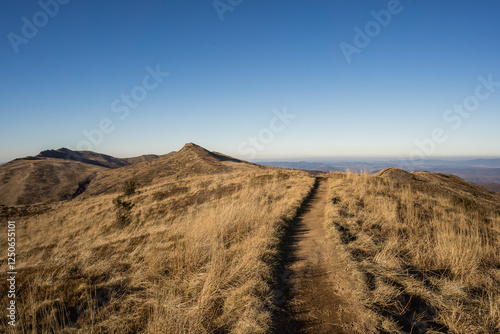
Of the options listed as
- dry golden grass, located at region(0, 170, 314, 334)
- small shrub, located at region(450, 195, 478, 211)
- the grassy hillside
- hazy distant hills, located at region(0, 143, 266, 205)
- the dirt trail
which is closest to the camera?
dry golden grass, located at region(0, 170, 314, 334)

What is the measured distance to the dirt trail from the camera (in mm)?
2795

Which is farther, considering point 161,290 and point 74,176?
point 74,176

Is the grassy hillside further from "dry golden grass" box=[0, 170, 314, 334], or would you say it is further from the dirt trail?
the dirt trail

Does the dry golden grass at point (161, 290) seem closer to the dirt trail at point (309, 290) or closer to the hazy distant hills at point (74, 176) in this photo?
the dirt trail at point (309, 290)

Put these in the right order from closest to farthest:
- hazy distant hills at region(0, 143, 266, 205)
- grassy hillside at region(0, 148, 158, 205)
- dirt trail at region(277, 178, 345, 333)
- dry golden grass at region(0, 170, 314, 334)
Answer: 1. dry golden grass at region(0, 170, 314, 334)
2. dirt trail at region(277, 178, 345, 333)
3. hazy distant hills at region(0, 143, 266, 205)
4. grassy hillside at region(0, 148, 158, 205)

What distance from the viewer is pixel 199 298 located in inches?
120

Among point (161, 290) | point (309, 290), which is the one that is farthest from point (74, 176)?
point (309, 290)

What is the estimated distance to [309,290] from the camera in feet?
11.7

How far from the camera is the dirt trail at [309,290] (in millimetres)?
2795

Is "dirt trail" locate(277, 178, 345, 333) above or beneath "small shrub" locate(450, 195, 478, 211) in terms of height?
above

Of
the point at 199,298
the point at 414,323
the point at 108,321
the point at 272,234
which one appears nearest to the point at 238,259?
the point at 199,298

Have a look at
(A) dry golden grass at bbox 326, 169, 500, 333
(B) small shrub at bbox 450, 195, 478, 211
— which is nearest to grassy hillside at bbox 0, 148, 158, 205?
(A) dry golden grass at bbox 326, 169, 500, 333

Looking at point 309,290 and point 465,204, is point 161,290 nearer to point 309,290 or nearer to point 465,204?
point 309,290

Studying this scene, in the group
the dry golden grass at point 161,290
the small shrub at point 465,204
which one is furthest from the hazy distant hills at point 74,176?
the dry golden grass at point 161,290
